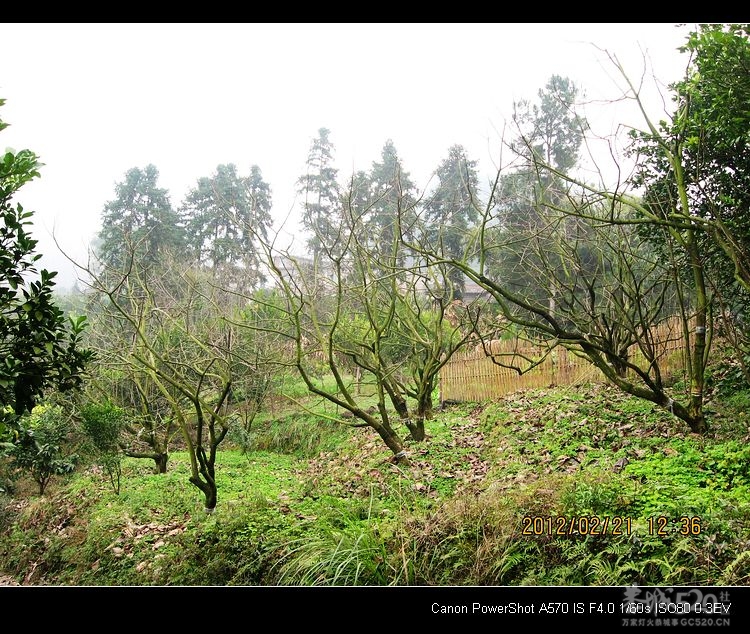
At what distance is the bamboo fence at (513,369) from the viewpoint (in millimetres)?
6180

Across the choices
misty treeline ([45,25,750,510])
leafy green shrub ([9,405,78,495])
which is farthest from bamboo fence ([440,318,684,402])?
leafy green shrub ([9,405,78,495])

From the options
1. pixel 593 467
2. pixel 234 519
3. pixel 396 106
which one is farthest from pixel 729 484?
pixel 396 106

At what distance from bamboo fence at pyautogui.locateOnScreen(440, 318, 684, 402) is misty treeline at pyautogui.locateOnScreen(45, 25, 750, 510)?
0.16 metres

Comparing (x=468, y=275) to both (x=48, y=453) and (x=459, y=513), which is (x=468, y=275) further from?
(x=48, y=453)

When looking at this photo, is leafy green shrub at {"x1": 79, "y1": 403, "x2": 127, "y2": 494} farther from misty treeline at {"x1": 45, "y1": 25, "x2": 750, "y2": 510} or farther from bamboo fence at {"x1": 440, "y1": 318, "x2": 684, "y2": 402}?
bamboo fence at {"x1": 440, "y1": 318, "x2": 684, "y2": 402}

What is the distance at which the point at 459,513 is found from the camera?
3035mm

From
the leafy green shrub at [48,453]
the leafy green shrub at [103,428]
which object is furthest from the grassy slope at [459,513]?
the leafy green shrub at [103,428]

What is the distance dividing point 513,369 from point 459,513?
374 cm

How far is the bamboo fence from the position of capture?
20.3 feet

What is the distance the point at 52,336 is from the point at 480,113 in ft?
13.1

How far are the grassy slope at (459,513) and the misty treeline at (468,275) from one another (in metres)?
0.46

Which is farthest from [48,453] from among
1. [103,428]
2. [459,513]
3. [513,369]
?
[513,369]

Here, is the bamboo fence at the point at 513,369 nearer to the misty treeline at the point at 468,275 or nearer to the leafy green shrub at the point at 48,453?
the misty treeline at the point at 468,275
